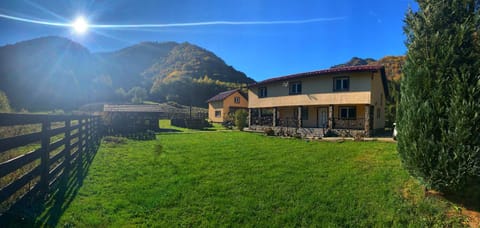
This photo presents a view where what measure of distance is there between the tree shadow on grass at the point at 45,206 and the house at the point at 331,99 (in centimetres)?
1700


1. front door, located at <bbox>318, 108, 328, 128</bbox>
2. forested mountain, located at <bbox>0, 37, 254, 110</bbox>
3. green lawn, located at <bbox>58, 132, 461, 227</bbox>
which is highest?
forested mountain, located at <bbox>0, 37, 254, 110</bbox>

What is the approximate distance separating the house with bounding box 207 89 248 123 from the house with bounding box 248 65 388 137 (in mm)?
12823

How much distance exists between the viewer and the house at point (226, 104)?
3891cm

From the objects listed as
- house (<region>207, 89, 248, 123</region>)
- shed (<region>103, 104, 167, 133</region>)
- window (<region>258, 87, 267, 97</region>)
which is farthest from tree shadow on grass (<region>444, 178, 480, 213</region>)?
house (<region>207, 89, 248, 123</region>)

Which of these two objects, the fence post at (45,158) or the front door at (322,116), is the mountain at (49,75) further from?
the front door at (322,116)

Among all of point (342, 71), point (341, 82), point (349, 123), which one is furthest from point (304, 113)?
point (342, 71)

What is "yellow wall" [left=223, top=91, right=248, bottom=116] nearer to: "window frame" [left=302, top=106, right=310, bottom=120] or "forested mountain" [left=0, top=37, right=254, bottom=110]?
"forested mountain" [left=0, top=37, right=254, bottom=110]

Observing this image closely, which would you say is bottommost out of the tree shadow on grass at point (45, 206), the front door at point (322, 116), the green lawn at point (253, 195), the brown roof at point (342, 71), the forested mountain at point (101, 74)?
the green lawn at point (253, 195)

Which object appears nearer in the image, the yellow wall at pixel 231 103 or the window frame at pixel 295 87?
the window frame at pixel 295 87

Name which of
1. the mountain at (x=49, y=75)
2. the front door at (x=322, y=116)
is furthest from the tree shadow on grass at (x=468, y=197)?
the mountain at (x=49, y=75)

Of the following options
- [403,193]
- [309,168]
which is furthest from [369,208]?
[309,168]

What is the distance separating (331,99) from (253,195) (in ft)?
54.8

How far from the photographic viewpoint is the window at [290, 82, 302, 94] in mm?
22809

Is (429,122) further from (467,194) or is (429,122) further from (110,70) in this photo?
(110,70)
